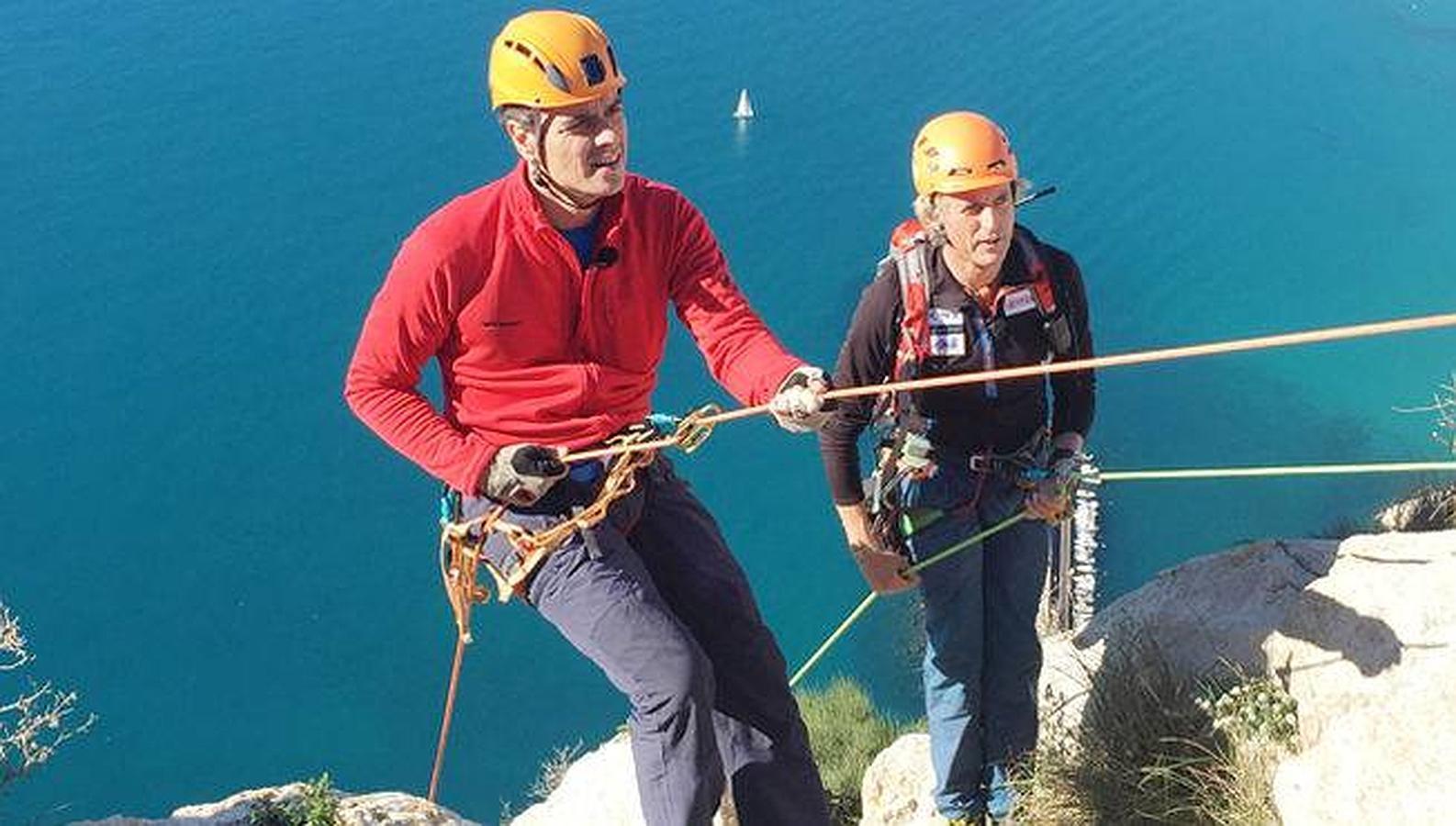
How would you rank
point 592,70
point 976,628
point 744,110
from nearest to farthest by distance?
1. point 592,70
2. point 976,628
3. point 744,110

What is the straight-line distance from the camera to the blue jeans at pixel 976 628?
A: 118 inches

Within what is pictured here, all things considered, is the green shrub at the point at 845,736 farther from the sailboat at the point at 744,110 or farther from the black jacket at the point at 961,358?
the sailboat at the point at 744,110

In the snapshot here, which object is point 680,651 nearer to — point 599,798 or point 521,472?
point 521,472

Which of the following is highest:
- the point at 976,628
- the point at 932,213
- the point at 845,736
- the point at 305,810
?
the point at 932,213

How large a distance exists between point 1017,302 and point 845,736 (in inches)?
165

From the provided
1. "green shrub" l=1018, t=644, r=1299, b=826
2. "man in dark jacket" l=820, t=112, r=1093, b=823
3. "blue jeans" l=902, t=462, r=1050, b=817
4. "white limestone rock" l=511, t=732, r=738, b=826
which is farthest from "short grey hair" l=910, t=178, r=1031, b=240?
"white limestone rock" l=511, t=732, r=738, b=826

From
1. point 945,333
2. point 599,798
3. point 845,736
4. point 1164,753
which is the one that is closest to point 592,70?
point 945,333

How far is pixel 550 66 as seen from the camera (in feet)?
8.38

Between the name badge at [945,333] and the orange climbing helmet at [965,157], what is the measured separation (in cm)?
25

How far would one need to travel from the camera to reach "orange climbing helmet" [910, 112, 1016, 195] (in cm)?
271

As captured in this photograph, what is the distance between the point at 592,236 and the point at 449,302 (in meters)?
0.32

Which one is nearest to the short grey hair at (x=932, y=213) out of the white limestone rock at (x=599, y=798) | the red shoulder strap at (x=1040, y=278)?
the red shoulder strap at (x=1040, y=278)

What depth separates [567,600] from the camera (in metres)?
2.62

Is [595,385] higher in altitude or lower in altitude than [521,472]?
higher
